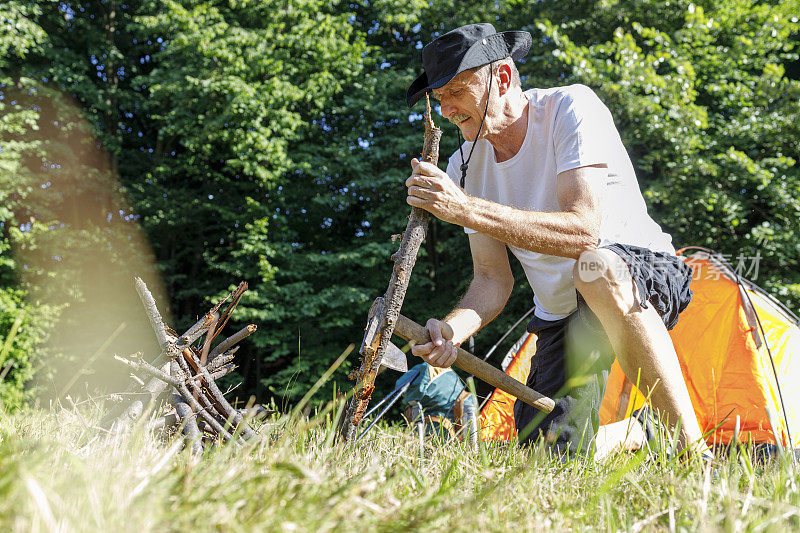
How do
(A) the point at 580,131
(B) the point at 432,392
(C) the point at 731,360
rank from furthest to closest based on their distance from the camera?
(B) the point at 432,392 < (C) the point at 731,360 < (A) the point at 580,131

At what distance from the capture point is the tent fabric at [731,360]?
3.80 meters

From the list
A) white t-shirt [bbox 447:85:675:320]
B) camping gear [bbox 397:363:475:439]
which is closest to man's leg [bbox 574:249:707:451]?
white t-shirt [bbox 447:85:675:320]

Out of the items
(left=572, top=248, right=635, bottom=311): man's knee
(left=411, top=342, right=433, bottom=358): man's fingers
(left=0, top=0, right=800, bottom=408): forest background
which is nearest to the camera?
(left=572, top=248, right=635, bottom=311): man's knee

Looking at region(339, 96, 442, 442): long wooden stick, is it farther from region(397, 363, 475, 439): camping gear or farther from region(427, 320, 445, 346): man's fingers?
region(397, 363, 475, 439): camping gear

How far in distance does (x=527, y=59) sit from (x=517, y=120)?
8.14 meters

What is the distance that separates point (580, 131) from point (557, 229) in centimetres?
44

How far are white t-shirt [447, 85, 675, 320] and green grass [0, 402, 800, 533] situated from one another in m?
1.00

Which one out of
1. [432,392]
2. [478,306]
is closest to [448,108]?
[478,306]

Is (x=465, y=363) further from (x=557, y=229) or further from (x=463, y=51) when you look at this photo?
(x=463, y=51)

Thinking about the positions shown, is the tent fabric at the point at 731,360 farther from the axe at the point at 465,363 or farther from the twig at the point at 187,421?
the twig at the point at 187,421

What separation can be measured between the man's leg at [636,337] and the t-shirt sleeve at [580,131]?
0.38 m

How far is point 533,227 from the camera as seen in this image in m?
1.96

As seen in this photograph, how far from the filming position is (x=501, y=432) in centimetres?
507

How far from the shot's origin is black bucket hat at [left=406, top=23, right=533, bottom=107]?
7.34 ft
